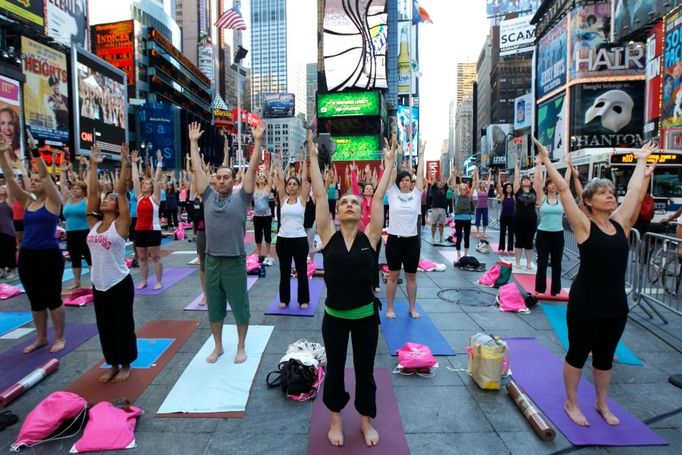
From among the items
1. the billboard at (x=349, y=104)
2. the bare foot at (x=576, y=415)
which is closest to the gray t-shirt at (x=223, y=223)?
the bare foot at (x=576, y=415)

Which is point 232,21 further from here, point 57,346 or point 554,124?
point 554,124

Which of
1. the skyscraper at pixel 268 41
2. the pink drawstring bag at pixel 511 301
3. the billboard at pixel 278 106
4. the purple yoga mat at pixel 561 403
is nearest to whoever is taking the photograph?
the purple yoga mat at pixel 561 403

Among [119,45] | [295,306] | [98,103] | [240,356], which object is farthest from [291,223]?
[119,45]

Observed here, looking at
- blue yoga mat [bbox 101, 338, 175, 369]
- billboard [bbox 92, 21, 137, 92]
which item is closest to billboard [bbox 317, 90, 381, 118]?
billboard [bbox 92, 21, 137, 92]

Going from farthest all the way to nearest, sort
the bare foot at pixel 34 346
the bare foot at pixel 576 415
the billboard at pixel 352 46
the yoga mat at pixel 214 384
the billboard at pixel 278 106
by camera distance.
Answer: the billboard at pixel 278 106
the billboard at pixel 352 46
the bare foot at pixel 34 346
the yoga mat at pixel 214 384
the bare foot at pixel 576 415

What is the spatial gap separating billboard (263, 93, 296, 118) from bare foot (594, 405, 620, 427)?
399 feet

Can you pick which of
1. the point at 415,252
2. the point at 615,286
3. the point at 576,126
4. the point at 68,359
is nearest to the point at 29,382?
the point at 68,359

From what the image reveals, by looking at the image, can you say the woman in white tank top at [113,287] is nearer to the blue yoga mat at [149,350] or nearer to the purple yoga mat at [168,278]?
the blue yoga mat at [149,350]

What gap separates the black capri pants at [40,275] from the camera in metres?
4.69

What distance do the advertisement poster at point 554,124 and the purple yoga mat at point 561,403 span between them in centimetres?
3657

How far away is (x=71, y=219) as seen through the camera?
697 cm

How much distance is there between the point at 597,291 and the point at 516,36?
82.6m

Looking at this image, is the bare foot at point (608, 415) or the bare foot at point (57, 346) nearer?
the bare foot at point (608, 415)

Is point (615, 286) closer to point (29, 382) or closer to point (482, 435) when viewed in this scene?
point (482, 435)
